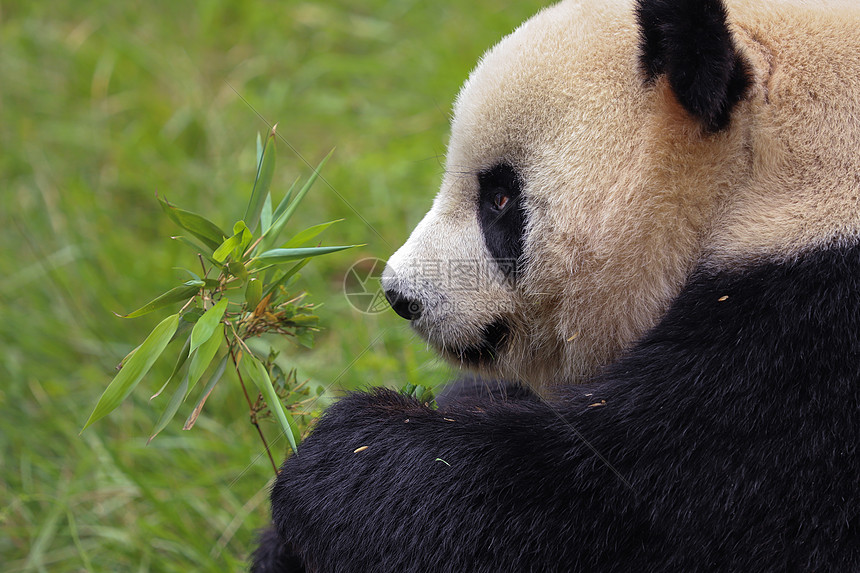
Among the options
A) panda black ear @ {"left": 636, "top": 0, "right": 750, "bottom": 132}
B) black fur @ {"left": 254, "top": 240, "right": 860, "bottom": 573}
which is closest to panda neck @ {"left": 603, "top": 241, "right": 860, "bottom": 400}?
black fur @ {"left": 254, "top": 240, "right": 860, "bottom": 573}

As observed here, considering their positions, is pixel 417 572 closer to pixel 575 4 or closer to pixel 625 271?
pixel 625 271

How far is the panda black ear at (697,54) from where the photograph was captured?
1.94 meters

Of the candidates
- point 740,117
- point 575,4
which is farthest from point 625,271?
point 575,4

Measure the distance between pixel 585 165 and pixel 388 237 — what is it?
8.47ft

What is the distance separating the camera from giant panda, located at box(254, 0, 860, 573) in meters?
1.85

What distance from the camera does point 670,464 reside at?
1.90 meters

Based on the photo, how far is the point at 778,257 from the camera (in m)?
1.93

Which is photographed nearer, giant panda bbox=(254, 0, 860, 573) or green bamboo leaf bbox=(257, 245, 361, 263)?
giant panda bbox=(254, 0, 860, 573)

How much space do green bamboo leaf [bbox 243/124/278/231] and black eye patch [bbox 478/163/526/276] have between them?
0.58m

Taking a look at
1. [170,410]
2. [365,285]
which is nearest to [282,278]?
[170,410]

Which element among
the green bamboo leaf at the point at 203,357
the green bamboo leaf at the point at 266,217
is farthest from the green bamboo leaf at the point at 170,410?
the green bamboo leaf at the point at 266,217

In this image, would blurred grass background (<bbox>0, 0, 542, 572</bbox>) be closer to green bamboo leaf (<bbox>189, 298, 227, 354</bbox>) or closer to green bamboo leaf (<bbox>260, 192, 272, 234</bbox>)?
green bamboo leaf (<bbox>260, 192, 272, 234</bbox>)

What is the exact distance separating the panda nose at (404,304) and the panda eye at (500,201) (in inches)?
13.6

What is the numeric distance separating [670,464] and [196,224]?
4.32 feet
